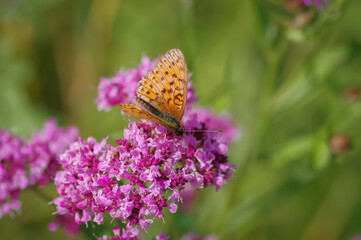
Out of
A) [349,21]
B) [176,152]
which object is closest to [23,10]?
[176,152]

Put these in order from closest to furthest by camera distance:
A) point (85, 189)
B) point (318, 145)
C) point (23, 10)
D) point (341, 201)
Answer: point (85, 189), point (318, 145), point (23, 10), point (341, 201)

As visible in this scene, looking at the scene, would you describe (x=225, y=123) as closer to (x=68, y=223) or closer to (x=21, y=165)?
(x=68, y=223)

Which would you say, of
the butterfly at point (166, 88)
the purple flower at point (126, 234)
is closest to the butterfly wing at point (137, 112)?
the butterfly at point (166, 88)

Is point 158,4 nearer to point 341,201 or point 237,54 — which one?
point 237,54

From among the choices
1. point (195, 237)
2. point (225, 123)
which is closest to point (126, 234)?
point (195, 237)

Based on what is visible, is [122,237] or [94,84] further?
[94,84]

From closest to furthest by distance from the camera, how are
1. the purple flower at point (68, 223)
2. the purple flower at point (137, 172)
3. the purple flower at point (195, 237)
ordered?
the purple flower at point (137, 172)
the purple flower at point (68, 223)
the purple flower at point (195, 237)

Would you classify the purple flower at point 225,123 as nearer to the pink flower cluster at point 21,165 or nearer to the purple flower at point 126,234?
the pink flower cluster at point 21,165
